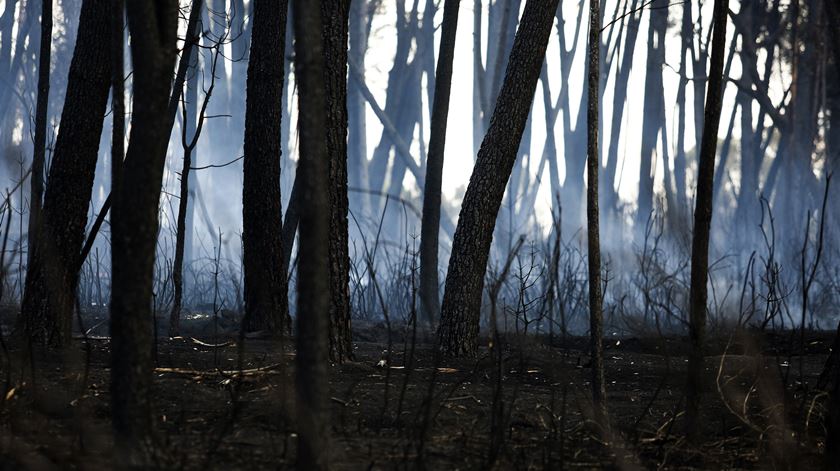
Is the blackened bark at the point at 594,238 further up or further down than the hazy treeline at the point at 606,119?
further down

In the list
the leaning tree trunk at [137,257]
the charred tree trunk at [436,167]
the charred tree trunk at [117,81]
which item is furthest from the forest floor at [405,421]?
the charred tree trunk at [436,167]

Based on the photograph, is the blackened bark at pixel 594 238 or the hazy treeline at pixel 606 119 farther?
the hazy treeline at pixel 606 119

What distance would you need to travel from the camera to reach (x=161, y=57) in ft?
7.15

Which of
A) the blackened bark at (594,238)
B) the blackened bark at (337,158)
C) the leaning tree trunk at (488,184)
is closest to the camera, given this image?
the blackened bark at (594,238)

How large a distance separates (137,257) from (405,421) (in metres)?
1.44

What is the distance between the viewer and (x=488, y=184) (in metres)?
5.57

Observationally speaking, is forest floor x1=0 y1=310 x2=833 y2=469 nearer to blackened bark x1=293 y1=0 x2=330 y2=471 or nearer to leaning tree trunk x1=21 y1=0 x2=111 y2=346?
blackened bark x1=293 y1=0 x2=330 y2=471

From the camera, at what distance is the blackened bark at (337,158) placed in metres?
4.66

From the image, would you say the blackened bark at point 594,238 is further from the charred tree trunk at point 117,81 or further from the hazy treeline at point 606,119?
the hazy treeline at point 606,119

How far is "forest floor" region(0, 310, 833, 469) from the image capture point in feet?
8.18

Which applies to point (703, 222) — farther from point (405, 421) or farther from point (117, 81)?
point (117, 81)

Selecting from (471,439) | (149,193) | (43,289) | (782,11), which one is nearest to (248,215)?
(43,289)

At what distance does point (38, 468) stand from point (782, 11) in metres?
18.0

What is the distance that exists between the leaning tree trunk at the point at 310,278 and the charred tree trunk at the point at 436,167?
5.64 m
